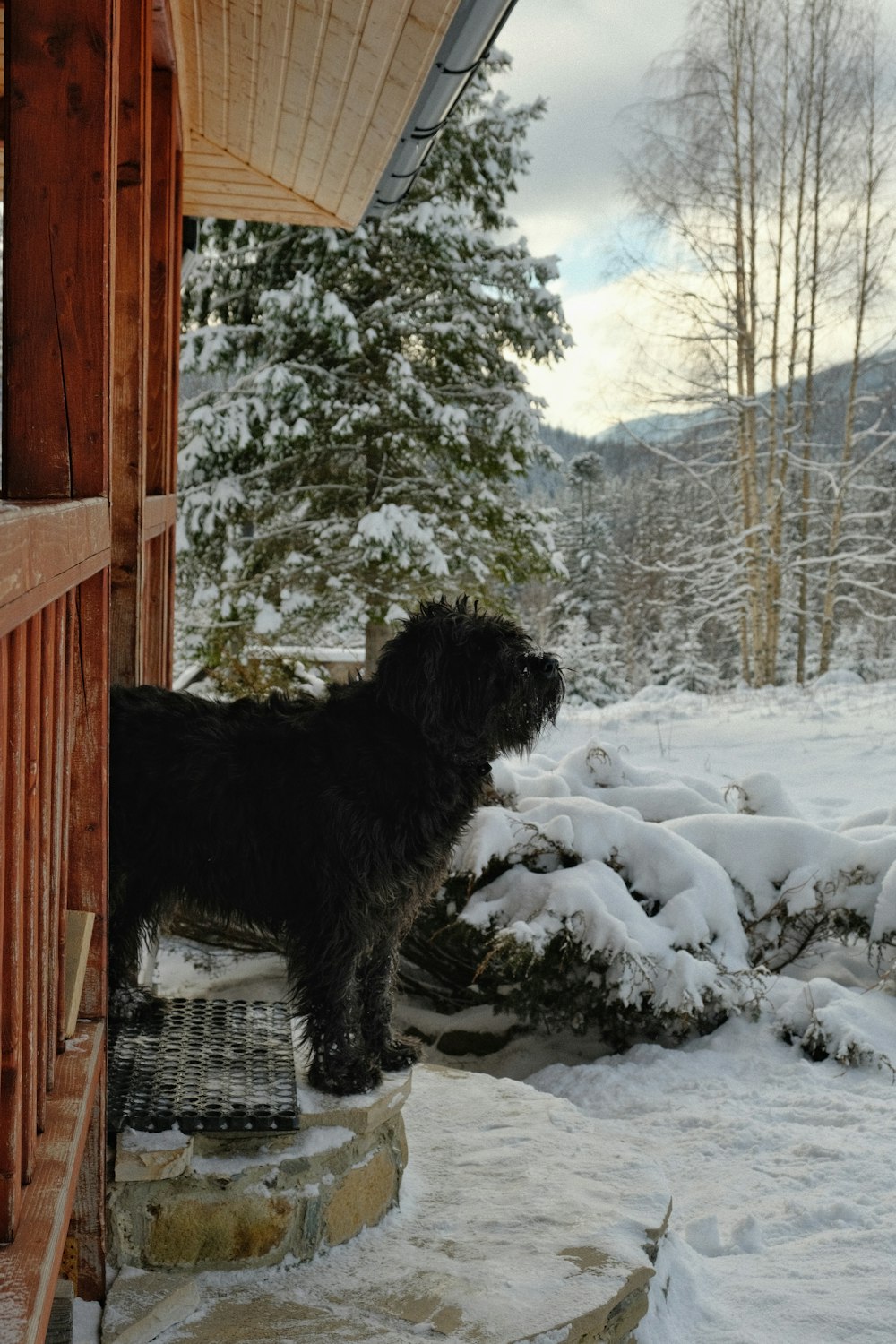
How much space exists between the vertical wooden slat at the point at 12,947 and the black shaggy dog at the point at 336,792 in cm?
140

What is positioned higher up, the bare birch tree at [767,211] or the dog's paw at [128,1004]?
the bare birch tree at [767,211]

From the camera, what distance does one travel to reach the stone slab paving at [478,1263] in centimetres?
236

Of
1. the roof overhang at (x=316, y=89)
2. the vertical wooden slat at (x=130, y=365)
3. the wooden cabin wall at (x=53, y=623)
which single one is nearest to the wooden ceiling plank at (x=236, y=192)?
the roof overhang at (x=316, y=89)

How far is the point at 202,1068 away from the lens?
288 centimetres

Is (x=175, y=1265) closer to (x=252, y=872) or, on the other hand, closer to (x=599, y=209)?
(x=252, y=872)

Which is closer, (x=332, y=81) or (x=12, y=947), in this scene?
(x=12, y=947)

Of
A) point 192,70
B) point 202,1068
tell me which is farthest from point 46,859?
point 192,70

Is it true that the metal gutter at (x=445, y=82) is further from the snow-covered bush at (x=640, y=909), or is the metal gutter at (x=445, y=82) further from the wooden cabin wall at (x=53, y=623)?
the snow-covered bush at (x=640, y=909)

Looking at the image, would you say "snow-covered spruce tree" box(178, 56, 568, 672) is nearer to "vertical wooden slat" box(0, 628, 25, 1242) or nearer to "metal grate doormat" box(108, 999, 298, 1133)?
"metal grate doormat" box(108, 999, 298, 1133)

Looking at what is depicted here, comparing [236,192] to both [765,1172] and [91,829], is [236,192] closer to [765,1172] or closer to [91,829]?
[91,829]

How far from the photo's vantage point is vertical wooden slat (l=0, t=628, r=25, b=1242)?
133 cm

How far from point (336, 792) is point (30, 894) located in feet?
4.32

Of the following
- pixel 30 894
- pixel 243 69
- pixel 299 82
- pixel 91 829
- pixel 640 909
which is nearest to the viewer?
pixel 30 894

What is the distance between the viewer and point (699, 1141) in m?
3.93
